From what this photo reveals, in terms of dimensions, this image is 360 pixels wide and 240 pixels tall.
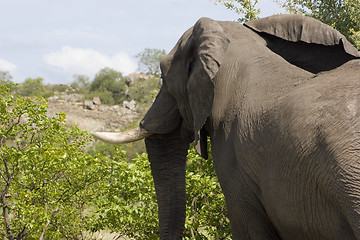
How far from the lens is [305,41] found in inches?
157

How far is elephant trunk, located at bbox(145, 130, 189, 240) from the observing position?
4.59 metres

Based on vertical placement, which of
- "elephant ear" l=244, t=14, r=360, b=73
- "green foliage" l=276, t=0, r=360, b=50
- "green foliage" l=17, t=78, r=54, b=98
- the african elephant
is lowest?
the african elephant

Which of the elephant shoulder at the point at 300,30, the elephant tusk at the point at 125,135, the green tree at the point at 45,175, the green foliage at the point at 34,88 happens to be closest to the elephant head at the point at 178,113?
the elephant tusk at the point at 125,135

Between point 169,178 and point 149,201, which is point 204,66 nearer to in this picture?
point 169,178

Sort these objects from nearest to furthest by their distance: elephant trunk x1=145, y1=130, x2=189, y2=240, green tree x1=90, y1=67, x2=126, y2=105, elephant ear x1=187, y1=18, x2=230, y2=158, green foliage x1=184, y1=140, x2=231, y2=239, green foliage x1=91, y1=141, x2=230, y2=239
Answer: elephant ear x1=187, y1=18, x2=230, y2=158
elephant trunk x1=145, y1=130, x2=189, y2=240
green foliage x1=184, y1=140, x2=231, y2=239
green foliage x1=91, y1=141, x2=230, y2=239
green tree x1=90, y1=67, x2=126, y2=105

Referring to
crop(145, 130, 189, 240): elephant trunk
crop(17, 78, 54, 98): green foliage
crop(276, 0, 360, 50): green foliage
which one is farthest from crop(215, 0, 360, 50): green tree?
crop(17, 78, 54, 98): green foliage

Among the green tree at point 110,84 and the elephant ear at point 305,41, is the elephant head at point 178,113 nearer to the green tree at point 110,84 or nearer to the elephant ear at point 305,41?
the elephant ear at point 305,41

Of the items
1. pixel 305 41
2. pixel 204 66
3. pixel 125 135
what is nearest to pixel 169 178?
pixel 125 135

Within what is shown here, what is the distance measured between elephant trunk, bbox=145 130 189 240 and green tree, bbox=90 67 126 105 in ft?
205

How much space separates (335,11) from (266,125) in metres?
7.22

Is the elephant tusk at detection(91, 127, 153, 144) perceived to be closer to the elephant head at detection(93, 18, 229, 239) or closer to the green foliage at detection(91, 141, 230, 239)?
the elephant head at detection(93, 18, 229, 239)

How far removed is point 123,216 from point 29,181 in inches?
56.0

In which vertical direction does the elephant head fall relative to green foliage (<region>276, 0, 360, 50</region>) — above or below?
below

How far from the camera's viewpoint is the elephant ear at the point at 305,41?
3.90 metres
